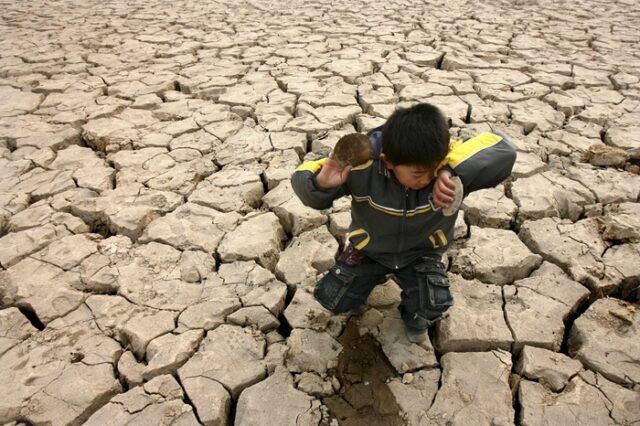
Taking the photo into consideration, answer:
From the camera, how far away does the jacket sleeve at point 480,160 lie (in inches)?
49.3

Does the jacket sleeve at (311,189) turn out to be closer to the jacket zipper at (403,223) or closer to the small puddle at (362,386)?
the jacket zipper at (403,223)

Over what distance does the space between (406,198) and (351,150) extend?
28cm

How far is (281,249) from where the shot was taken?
196 centimetres

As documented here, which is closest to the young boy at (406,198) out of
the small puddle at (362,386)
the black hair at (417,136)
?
the black hair at (417,136)

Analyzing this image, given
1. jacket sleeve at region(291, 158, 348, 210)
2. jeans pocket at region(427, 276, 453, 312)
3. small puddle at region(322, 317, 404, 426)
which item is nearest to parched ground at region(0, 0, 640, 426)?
small puddle at region(322, 317, 404, 426)

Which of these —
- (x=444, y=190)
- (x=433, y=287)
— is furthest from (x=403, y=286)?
(x=444, y=190)

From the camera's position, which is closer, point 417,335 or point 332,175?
point 332,175

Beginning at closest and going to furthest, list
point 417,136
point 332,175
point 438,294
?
point 417,136, point 332,175, point 438,294

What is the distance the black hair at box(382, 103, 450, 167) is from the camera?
1.12m

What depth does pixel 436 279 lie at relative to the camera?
1.46 m

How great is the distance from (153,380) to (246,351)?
12.0 inches

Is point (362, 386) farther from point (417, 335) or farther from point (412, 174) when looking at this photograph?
point (412, 174)

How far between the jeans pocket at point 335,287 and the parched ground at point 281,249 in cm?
10

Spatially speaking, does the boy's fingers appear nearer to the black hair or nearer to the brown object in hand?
the black hair
